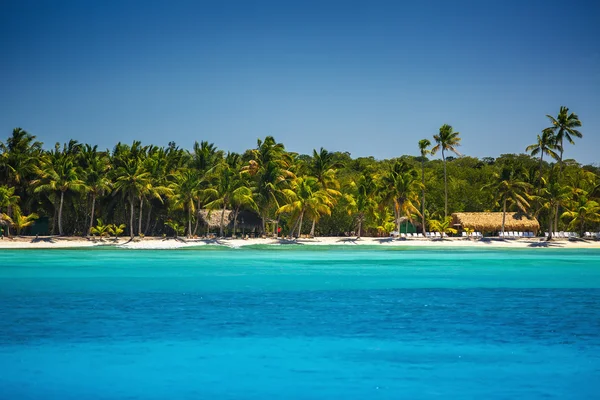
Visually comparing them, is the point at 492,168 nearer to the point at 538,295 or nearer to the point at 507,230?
the point at 507,230

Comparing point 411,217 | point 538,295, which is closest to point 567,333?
point 538,295

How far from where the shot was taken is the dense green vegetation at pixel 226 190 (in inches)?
1900

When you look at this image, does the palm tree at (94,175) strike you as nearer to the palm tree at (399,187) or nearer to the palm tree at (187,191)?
the palm tree at (187,191)

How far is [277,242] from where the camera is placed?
50.3 meters

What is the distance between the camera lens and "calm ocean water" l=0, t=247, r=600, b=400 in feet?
31.0

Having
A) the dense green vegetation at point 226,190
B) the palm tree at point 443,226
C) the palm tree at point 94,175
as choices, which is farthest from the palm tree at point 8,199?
the palm tree at point 443,226

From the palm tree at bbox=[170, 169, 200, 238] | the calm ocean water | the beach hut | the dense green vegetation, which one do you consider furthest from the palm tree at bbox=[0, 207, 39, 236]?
the calm ocean water

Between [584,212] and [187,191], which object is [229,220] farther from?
[584,212]

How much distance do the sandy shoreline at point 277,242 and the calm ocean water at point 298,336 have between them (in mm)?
21300

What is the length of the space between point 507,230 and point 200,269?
119 ft

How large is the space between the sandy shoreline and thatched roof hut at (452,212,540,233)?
13.2 ft

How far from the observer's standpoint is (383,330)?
44.6 ft

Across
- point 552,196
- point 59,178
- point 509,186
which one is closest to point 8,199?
point 59,178

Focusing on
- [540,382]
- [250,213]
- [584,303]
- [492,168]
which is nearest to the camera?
[540,382]
